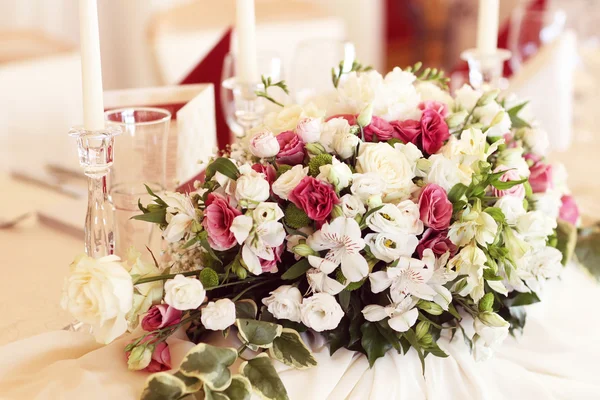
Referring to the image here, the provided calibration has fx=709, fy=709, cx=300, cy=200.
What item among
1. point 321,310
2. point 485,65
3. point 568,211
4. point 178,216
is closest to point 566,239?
Answer: point 568,211

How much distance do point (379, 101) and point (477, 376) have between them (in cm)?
33

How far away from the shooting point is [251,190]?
693 mm

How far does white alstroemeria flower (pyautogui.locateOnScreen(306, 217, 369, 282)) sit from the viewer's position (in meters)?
0.68

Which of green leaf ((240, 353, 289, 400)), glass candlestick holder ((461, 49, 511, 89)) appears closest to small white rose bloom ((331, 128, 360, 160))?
green leaf ((240, 353, 289, 400))

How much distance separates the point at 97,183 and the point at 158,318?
0.19 m

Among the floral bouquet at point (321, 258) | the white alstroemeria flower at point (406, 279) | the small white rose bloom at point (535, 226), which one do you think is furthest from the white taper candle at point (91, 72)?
the small white rose bloom at point (535, 226)

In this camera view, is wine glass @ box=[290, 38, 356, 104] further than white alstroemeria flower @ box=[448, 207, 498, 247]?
Yes

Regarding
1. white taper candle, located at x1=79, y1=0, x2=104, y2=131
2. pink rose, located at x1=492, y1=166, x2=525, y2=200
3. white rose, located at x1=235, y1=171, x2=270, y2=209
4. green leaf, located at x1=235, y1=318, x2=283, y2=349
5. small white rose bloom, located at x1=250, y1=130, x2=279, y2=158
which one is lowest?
green leaf, located at x1=235, y1=318, x2=283, y2=349

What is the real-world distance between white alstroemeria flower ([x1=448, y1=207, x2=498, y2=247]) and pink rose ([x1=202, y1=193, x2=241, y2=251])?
0.22 metres

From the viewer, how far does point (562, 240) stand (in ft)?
3.21

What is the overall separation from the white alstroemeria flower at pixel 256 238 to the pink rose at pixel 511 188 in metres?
0.26

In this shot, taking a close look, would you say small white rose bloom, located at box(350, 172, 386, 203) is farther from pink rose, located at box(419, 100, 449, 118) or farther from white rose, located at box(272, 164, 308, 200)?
pink rose, located at box(419, 100, 449, 118)

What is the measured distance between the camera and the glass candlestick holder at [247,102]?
1069 millimetres

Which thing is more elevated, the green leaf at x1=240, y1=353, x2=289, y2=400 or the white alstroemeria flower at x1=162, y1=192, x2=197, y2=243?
the white alstroemeria flower at x1=162, y1=192, x2=197, y2=243
